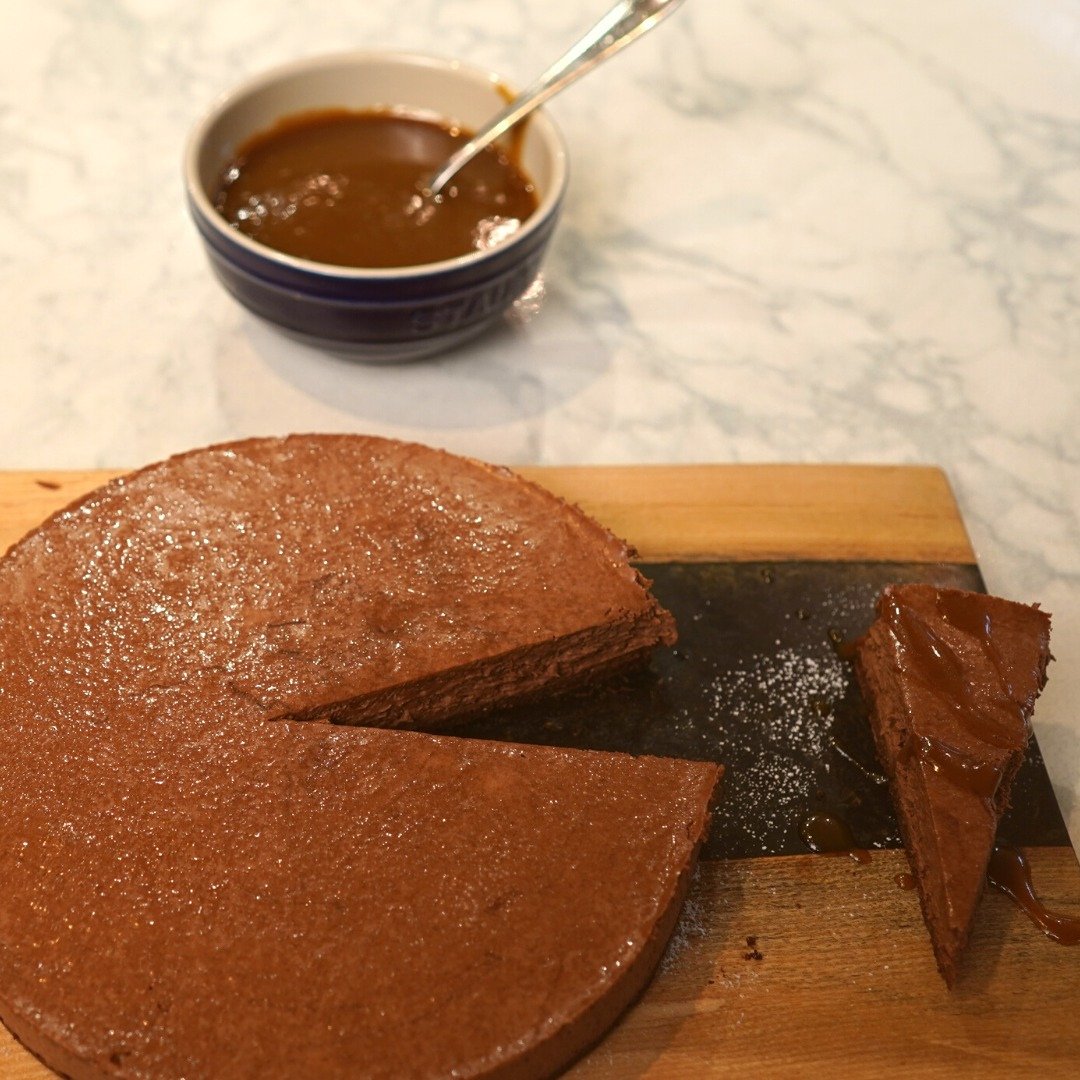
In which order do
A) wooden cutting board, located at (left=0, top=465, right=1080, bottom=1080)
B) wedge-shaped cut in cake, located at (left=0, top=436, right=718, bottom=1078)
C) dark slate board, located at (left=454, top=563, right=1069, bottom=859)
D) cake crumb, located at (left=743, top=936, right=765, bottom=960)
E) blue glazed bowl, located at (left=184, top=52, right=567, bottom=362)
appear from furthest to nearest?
blue glazed bowl, located at (left=184, top=52, right=567, bottom=362) → dark slate board, located at (left=454, top=563, right=1069, bottom=859) → cake crumb, located at (left=743, top=936, right=765, bottom=960) → wooden cutting board, located at (left=0, top=465, right=1080, bottom=1080) → wedge-shaped cut in cake, located at (left=0, top=436, right=718, bottom=1078)

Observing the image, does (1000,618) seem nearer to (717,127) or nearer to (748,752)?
(748,752)

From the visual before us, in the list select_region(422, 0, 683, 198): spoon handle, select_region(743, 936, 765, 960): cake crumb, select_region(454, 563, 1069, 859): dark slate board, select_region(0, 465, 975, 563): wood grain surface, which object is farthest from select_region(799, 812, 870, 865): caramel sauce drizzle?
select_region(422, 0, 683, 198): spoon handle

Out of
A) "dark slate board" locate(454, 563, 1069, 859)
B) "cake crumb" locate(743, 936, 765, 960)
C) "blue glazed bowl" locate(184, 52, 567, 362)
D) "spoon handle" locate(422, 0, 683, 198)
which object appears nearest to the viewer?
"cake crumb" locate(743, 936, 765, 960)

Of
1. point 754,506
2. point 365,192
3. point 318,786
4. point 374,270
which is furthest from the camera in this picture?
point 365,192

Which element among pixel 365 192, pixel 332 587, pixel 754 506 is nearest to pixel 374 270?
pixel 365 192

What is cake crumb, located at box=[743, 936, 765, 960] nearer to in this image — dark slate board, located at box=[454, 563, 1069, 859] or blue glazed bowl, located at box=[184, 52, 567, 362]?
dark slate board, located at box=[454, 563, 1069, 859]

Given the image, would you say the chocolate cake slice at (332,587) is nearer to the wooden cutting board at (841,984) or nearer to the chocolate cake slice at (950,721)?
the wooden cutting board at (841,984)

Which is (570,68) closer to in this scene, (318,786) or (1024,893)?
(318,786)

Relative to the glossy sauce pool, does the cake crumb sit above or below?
below
